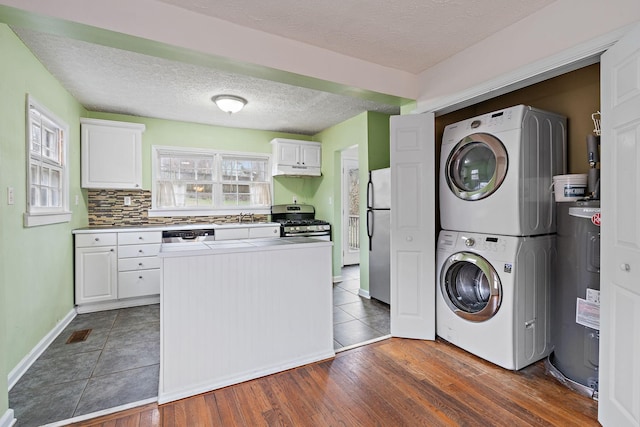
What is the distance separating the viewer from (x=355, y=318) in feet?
11.1

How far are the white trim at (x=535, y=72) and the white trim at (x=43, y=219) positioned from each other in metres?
3.32

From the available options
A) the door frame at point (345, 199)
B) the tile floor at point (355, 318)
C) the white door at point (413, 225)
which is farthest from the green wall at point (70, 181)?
the white door at point (413, 225)

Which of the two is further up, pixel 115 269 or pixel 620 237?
pixel 620 237

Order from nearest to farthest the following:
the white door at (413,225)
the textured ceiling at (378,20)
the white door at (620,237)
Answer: the white door at (620,237), the textured ceiling at (378,20), the white door at (413,225)

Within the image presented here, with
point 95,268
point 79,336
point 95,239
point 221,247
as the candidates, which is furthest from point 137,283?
point 221,247

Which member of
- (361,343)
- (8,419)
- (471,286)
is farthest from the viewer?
(361,343)

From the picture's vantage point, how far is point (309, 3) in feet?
6.20

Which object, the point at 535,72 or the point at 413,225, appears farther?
the point at 413,225

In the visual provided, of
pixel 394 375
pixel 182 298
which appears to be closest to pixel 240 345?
pixel 182 298

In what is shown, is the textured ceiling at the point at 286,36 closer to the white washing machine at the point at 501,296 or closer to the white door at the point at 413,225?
the white door at the point at 413,225

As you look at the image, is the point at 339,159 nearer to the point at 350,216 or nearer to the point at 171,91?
the point at 350,216

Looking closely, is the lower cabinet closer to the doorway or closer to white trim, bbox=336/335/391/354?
white trim, bbox=336/335/391/354

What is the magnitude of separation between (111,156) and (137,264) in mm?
1396

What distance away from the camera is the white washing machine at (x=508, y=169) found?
2.23 metres
